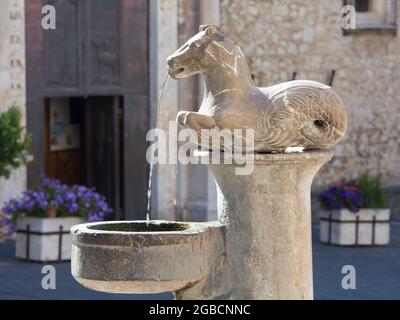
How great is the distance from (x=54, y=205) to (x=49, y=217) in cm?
12

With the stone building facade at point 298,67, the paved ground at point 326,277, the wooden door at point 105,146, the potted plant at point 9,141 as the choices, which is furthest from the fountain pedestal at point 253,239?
the wooden door at point 105,146

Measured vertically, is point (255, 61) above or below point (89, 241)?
above

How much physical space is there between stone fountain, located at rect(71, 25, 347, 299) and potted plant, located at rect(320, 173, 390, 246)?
7.05 meters

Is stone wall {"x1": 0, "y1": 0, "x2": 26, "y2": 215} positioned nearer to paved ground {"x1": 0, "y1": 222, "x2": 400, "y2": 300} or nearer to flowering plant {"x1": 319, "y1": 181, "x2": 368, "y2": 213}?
paved ground {"x1": 0, "y1": 222, "x2": 400, "y2": 300}

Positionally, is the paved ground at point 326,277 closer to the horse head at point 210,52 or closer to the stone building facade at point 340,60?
the stone building facade at point 340,60

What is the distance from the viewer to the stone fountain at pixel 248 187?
167 inches

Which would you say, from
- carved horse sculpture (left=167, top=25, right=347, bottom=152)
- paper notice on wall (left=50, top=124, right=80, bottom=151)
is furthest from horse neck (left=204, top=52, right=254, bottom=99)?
paper notice on wall (left=50, top=124, right=80, bottom=151)

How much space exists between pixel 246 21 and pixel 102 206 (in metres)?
3.62

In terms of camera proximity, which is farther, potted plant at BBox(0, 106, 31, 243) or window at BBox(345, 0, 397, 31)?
window at BBox(345, 0, 397, 31)

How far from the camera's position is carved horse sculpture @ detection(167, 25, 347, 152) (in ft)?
13.9

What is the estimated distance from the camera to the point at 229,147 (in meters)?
4.25

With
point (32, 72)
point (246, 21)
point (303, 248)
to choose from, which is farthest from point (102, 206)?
point (303, 248)

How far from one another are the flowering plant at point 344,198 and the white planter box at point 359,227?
0.18 feet
